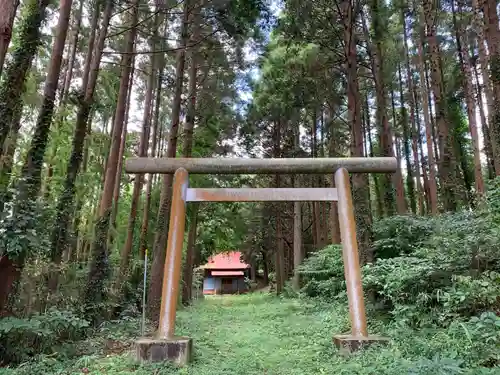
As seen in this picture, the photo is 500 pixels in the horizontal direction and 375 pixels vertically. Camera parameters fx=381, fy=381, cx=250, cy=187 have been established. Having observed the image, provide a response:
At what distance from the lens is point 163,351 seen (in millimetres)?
4887

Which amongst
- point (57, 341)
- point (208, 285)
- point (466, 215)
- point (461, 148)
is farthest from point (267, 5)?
point (208, 285)

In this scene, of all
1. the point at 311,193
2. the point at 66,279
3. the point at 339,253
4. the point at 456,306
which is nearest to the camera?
the point at 456,306

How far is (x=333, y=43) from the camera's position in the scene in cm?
1082

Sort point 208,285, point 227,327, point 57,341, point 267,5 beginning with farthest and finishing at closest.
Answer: point 208,285, point 267,5, point 227,327, point 57,341

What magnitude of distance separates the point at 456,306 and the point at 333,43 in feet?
27.1

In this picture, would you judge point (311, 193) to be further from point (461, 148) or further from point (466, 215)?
point (461, 148)

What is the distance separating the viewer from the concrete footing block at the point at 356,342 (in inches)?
193

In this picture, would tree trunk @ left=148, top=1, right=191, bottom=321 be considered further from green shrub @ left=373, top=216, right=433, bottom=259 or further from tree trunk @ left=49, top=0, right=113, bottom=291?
green shrub @ left=373, top=216, right=433, bottom=259

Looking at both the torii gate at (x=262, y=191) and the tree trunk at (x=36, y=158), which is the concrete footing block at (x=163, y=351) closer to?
the torii gate at (x=262, y=191)

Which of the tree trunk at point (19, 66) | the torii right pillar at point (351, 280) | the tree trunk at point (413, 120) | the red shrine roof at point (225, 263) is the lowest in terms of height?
the torii right pillar at point (351, 280)

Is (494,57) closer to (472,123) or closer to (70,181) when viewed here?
(472,123)

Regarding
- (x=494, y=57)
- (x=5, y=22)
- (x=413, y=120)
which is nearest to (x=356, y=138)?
(x=494, y=57)

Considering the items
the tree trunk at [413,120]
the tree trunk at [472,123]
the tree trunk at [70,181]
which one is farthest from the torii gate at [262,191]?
the tree trunk at [413,120]

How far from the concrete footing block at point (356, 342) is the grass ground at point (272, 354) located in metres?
0.11
